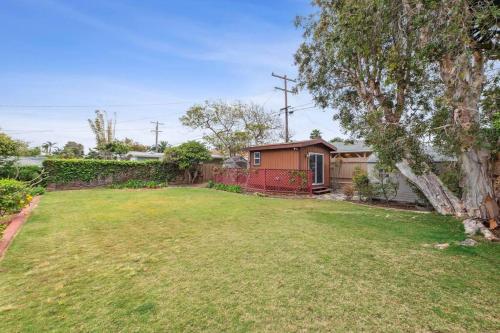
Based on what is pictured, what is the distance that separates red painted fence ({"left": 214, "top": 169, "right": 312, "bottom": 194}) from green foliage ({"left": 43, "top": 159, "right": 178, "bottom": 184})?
5067 mm

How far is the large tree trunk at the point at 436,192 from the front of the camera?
6136mm

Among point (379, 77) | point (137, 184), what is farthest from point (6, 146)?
point (379, 77)

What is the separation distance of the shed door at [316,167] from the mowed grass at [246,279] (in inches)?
277

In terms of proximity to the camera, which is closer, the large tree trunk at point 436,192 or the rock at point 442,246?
the rock at point 442,246

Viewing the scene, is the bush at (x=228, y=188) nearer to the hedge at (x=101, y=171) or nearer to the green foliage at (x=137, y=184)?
the green foliage at (x=137, y=184)

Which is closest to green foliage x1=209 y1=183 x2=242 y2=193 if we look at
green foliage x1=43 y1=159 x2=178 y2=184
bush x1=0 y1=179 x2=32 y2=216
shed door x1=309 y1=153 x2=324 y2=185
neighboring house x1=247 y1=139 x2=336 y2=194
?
neighboring house x1=247 y1=139 x2=336 y2=194

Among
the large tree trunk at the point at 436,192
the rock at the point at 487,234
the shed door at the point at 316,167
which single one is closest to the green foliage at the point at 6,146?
the shed door at the point at 316,167

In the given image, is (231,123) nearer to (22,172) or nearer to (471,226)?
(22,172)

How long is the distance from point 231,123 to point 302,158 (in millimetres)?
11915

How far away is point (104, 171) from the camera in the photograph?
1370 cm

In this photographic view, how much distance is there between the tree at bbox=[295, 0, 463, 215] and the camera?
4719 mm

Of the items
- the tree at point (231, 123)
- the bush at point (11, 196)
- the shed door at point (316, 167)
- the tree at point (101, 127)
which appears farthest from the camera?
the tree at point (101, 127)

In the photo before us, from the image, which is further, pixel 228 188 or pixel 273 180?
pixel 228 188

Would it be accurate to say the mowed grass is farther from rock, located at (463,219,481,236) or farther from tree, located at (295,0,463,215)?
tree, located at (295,0,463,215)
